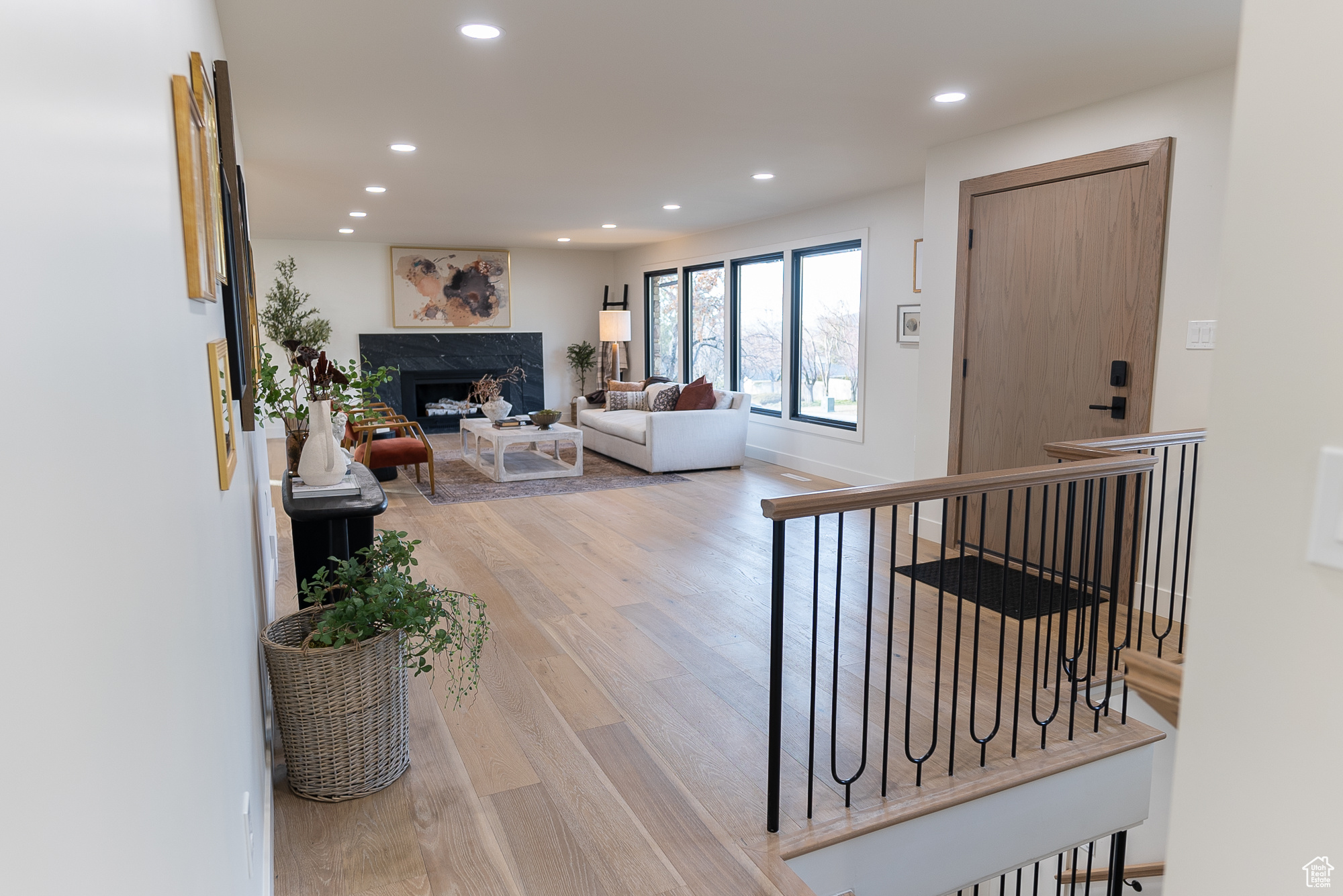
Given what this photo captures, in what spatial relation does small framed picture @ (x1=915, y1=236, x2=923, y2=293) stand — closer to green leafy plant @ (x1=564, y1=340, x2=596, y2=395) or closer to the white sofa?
the white sofa

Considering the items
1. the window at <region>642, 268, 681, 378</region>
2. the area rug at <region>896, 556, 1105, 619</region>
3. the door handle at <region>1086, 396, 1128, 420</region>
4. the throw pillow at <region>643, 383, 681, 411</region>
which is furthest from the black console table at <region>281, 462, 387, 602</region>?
the window at <region>642, 268, 681, 378</region>

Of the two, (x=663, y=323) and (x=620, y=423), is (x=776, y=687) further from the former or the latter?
(x=663, y=323)

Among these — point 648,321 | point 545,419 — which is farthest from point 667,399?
point 648,321

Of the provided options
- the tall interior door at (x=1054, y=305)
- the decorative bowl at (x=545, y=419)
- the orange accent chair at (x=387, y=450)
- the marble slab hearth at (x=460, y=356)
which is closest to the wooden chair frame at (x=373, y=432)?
A: the orange accent chair at (x=387, y=450)

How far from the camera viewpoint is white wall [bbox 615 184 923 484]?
Answer: 6.35 m

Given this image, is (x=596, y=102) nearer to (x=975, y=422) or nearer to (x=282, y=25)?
(x=282, y=25)

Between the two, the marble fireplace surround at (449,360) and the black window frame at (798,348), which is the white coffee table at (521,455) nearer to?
the black window frame at (798,348)

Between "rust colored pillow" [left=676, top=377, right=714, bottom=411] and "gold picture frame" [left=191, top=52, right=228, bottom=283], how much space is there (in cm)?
585

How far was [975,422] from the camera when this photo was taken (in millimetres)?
4812

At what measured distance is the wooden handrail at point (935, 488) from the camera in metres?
2.15

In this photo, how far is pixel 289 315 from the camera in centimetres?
953

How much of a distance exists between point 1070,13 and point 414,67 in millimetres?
2412

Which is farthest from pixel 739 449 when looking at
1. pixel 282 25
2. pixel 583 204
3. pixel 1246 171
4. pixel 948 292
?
pixel 1246 171

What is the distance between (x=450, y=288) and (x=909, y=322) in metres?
6.19
